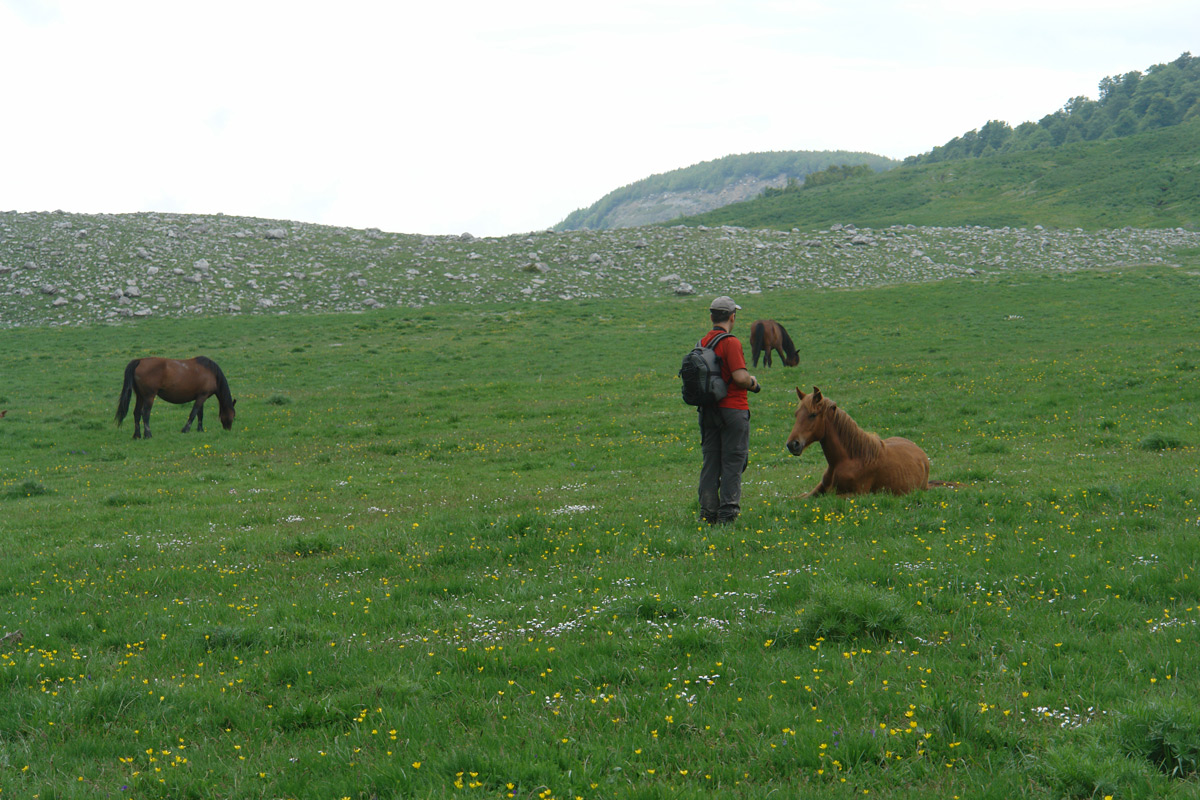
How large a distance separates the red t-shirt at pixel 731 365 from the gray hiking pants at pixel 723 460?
0.09 meters

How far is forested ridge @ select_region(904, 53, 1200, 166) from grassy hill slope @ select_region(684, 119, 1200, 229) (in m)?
19.0

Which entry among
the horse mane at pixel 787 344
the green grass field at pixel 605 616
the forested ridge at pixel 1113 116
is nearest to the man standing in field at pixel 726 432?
the green grass field at pixel 605 616

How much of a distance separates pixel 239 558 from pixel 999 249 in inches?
2511

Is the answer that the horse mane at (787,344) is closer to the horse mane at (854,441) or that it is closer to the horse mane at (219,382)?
the horse mane at (854,441)

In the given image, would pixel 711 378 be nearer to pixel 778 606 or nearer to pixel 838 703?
pixel 778 606

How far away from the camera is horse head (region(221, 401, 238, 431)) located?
2222 centimetres

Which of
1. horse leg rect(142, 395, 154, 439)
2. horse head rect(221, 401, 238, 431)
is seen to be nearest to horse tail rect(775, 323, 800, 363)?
horse head rect(221, 401, 238, 431)

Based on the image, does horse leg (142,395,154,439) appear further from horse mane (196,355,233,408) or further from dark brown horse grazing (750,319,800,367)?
dark brown horse grazing (750,319,800,367)

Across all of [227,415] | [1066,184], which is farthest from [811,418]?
[1066,184]

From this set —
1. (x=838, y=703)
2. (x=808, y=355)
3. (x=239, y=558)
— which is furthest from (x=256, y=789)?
(x=808, y=355)

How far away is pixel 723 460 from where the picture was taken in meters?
10.1

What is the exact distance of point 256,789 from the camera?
4.29 m

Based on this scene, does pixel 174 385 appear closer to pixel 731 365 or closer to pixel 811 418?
pixel 731 365

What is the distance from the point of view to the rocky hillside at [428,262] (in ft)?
159
